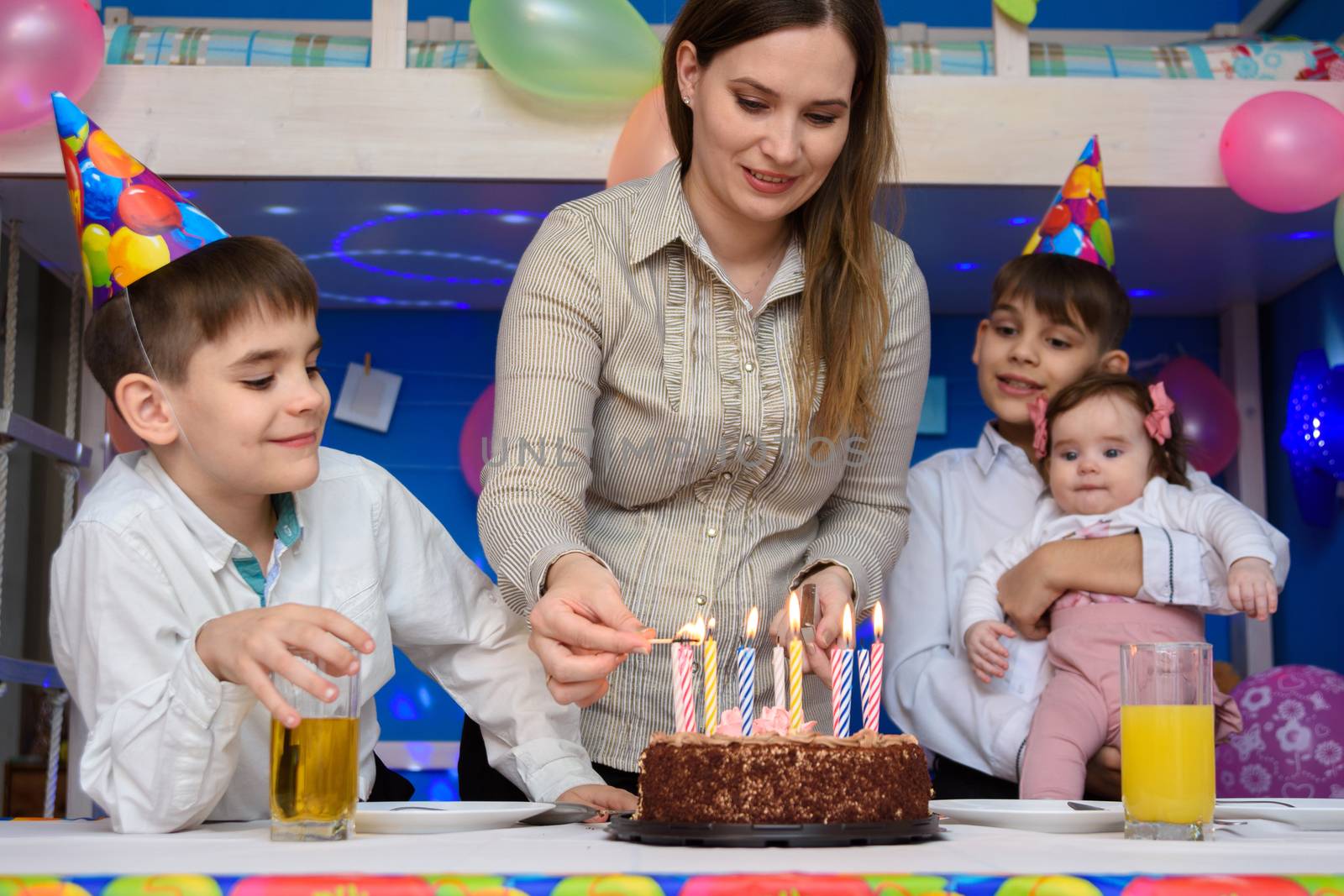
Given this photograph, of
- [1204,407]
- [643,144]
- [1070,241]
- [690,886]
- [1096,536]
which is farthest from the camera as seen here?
[1204,407]

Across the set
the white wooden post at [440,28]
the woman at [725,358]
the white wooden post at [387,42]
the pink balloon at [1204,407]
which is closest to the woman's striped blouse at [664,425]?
the woman at [725,358]

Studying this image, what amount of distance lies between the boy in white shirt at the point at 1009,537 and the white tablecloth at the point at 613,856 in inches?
36.6

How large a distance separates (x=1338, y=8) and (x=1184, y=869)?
3.00 meters

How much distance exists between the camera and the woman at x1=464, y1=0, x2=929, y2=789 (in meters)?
1.34

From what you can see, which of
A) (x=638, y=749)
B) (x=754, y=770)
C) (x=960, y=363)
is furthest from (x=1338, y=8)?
(x=754, y=770)

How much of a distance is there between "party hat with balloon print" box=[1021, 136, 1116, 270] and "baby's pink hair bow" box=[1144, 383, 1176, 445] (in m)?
0.29

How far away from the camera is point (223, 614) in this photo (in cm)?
121

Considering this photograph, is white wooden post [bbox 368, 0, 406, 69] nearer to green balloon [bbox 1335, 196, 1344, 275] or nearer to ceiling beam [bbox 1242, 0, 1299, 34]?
green balloon [bbox 1335, 196, 1344, 275]

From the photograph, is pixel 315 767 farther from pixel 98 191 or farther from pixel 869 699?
pixel 98 191

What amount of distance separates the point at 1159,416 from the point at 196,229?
1.28 metres

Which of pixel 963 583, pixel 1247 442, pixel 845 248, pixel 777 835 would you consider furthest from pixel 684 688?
pixel 1247 442

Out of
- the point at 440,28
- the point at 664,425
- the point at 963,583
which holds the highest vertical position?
the point at 440,28

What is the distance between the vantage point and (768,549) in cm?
147

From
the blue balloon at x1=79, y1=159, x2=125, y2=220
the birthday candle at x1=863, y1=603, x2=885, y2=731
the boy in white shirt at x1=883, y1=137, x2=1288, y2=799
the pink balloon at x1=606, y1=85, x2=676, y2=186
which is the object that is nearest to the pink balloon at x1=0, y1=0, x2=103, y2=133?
the pink balloon at x1=606, y1=85, x2=676, y2=186
